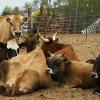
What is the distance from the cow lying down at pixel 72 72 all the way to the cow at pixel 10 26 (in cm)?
161

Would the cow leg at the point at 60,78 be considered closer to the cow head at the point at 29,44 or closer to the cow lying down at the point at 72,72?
the cow lying down at the point at 72,72

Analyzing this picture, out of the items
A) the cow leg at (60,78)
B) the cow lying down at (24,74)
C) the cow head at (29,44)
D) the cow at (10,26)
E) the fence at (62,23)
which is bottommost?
the fence at (62,23)

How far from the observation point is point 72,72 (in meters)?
10.6

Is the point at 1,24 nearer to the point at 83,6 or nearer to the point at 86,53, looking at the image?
the point at 86,53

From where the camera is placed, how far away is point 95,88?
10.2 meters

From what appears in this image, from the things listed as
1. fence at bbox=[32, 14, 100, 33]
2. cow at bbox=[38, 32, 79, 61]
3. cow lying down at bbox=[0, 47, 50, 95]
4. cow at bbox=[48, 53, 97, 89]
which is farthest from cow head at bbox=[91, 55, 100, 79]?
fence at bbox=[32, 14, 100, 33]

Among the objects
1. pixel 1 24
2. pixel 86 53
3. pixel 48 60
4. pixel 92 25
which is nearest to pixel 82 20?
pixel 92 25

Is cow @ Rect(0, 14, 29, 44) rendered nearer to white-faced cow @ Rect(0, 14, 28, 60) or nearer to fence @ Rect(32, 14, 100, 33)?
white-faced cow @ Rect(0, 14, 28, 60)

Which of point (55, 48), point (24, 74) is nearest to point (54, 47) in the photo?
point (55, 48)

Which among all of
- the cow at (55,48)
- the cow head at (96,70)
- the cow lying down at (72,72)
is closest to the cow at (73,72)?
the cow lying down at (72,72)

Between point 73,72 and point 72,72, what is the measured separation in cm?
3

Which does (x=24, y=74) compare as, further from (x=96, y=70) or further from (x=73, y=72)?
(x=96, y=70)

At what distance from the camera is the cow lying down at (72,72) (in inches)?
411

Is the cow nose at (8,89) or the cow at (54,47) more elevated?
the cow at (54,47)
